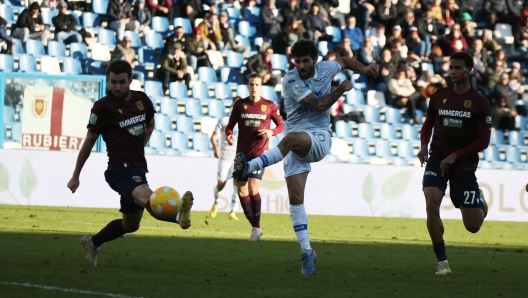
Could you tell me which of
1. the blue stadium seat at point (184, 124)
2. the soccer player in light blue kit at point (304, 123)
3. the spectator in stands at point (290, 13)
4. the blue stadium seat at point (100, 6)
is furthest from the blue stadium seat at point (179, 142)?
the soccer player in light blue kit at point (304, 123)

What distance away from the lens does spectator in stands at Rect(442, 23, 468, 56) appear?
27.7 metres

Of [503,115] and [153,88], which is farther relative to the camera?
[503,115]

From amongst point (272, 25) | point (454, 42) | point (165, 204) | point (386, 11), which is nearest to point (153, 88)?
point (272, 25)

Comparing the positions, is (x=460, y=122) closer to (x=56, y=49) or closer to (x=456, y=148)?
(x=456, y=148)

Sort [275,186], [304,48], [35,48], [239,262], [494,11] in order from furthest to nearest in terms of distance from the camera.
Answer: [494,11] < [35,48] < [275,186] < [239,262] < [304,48]

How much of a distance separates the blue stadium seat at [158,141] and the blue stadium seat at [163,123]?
0.88ft

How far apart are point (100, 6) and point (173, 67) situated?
2.86m

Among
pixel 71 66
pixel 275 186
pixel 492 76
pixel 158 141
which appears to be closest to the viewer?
pixel 275 186

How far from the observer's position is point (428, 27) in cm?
2812

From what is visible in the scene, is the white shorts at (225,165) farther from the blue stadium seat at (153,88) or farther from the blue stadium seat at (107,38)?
the blue stadium seat at (107,38)

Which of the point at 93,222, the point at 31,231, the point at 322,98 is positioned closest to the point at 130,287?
the point at 322,98

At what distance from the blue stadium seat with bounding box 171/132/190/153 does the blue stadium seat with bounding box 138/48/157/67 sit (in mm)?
2355

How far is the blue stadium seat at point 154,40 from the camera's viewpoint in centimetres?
2408

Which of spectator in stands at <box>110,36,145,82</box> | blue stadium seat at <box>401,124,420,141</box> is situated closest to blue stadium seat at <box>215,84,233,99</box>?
spectator in stands at <box>110,36,145,82</box>
